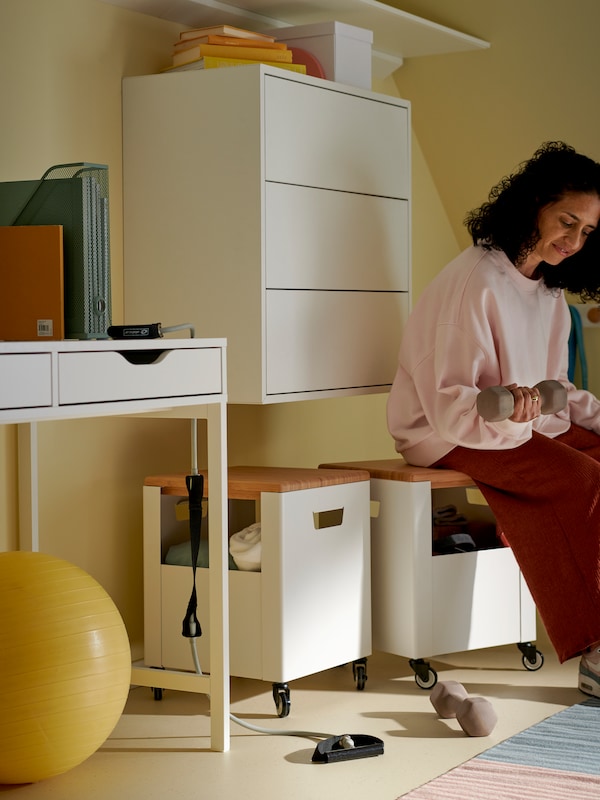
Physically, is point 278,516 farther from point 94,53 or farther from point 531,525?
point 94,53

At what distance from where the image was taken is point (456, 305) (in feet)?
9.25

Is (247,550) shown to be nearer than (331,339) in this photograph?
Yes

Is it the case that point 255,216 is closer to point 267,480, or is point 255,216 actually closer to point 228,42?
point 228,42

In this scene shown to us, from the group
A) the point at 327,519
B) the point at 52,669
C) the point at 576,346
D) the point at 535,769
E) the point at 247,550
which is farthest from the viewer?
the point at 576,346

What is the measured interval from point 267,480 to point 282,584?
0.22m

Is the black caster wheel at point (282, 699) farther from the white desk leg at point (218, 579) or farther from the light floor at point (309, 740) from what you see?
the white desk leg at point (218, 579)

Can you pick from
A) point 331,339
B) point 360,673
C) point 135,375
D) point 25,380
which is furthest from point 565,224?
point 25,380

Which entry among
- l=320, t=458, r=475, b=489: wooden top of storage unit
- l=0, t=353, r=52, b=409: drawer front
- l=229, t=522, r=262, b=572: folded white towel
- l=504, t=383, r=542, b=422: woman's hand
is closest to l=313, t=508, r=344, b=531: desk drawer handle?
l=320, t=458, r=475, b=489: wooden top of storage unit

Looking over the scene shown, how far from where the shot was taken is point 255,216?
2.69 meters

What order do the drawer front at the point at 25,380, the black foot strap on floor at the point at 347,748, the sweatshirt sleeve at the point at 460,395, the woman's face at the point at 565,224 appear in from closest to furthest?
1. the drawer front at the point at 25,380
2. the black foot strap on floor at the point at 347,748
3. the sweatshirt sleeve at the point at 460,395
4. the woman's face at the point at 565,224

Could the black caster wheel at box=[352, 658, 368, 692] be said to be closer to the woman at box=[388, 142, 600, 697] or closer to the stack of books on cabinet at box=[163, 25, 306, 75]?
the woman at box=[388, 142, 600, 697]

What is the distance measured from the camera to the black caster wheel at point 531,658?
286 cm

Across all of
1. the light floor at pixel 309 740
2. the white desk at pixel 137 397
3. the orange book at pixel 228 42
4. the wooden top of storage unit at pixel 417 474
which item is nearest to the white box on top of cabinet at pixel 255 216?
the orange book at pixel 228 42

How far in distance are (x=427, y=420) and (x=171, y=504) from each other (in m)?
0.65
